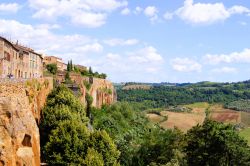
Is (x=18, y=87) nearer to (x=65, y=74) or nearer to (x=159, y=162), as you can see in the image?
(x=159, y=162)

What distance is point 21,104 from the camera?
143 feet

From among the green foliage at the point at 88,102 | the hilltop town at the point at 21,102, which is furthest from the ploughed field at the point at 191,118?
the hilltop town at the point at 21,102

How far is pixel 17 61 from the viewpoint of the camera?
69.9 metres

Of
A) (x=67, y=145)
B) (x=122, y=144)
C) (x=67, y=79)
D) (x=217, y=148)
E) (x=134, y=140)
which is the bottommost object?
(x=122, y=144)

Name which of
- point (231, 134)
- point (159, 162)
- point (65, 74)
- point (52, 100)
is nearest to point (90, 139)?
point (52, 100)

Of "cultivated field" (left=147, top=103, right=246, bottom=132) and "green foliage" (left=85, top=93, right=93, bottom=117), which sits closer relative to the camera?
"green foliage" (left=85, top=93, right=93, bottom=117)

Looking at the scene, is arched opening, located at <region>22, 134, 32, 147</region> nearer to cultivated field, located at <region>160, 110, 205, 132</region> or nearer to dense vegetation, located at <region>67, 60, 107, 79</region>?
dense vegetation, located at <region>67, 60, 107, 79</region>

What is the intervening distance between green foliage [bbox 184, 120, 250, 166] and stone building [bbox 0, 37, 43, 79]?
26.4m

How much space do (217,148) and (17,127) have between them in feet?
99.9

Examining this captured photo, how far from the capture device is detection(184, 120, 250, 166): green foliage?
58.8m

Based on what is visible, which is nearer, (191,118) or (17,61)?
(17,61)

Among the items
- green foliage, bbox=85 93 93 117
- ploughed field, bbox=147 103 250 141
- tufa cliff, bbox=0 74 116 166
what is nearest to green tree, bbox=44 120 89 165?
tufa cliff, bbox=0 74 116 166

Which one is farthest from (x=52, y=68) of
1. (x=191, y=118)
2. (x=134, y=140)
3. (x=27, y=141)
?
(x=191, y=118)

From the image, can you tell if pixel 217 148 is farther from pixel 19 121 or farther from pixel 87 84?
pixel 87 84
